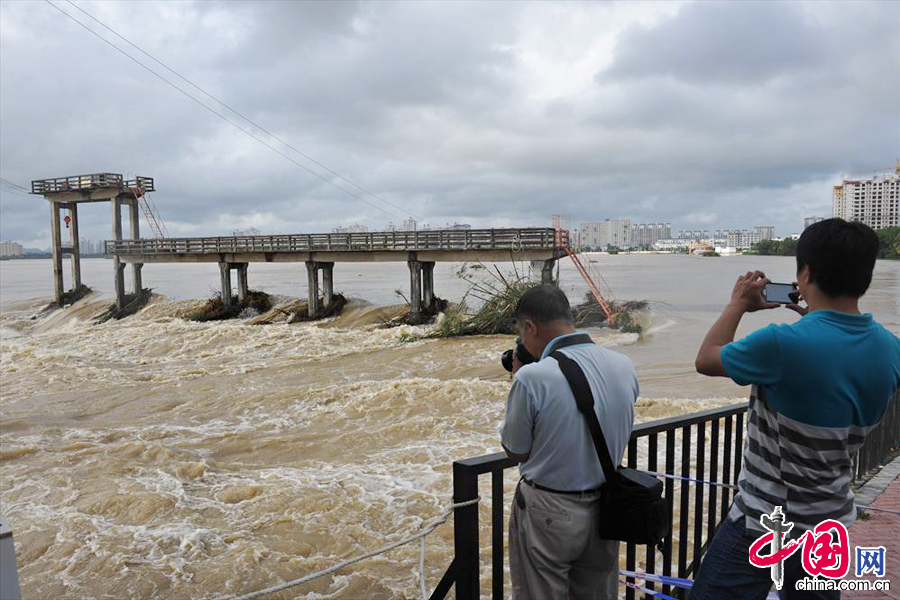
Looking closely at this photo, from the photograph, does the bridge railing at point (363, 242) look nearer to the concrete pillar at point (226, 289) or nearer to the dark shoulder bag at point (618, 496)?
the concrete pillar at point (226, 289)

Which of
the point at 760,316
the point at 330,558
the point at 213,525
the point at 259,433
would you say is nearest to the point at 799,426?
the point at 330,558

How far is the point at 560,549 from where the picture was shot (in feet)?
8.12

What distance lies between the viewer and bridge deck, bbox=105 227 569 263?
2242cm

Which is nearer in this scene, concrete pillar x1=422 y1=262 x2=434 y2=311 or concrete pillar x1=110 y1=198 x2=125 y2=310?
concrete pillar x1=422 y1=262 x2=434 y2=311

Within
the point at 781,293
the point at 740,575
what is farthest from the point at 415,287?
the point at 740,575

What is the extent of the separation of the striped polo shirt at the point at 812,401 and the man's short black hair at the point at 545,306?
27.3 inches


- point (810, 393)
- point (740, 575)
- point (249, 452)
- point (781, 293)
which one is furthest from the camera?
point (249, 452)

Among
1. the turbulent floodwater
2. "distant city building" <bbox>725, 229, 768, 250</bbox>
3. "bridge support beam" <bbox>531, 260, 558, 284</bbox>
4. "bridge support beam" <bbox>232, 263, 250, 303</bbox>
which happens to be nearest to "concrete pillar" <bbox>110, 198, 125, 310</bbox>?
"bridge support beam" <bbox>232, 263, 250, 303</bbox>

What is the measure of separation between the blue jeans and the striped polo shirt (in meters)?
0.09

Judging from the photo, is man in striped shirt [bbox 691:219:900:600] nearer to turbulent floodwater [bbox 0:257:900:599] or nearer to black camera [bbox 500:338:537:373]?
black camera [bbox 500:338:537:373]

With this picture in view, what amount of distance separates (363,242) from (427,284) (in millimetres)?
3531

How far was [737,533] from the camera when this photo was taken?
7.39ft

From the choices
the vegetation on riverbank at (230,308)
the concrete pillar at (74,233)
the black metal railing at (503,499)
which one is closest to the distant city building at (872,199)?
the vegetation on riverbank at (230,308)

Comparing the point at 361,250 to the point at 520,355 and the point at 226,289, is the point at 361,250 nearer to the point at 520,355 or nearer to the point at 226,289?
the point at 226,289
